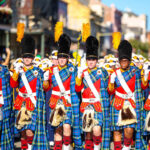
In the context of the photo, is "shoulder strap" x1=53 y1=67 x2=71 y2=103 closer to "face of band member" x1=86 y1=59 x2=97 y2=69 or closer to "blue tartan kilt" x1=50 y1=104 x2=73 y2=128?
"blue tartan kilt" x1=50 y1=104 x2=73 y2=128

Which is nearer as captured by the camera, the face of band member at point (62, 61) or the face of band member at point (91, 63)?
the face of band member at point (91, 63)

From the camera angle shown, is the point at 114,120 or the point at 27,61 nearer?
the point at 114,120

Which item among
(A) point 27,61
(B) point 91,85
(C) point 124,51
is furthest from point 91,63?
(A) point 27,61

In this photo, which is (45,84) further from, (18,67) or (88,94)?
(88,94)

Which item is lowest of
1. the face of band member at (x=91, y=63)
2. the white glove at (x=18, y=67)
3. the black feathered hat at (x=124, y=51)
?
the white glove at (x=18, y=67)

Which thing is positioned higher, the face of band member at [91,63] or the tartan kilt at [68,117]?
the face of band member at [91,63]

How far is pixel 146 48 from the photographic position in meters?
61.8

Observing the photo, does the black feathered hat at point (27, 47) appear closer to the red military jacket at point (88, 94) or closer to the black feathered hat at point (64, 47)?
the black feathered hat at point (64, 47)

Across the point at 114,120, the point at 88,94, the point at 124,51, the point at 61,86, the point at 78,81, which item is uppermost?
the point at 124,51

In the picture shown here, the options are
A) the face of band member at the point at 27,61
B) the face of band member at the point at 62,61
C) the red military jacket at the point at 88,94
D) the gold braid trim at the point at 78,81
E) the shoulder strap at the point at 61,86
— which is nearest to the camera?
the gold braid trim at the point at 78,81

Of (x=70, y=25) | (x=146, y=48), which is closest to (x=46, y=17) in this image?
(x=70, y=25)

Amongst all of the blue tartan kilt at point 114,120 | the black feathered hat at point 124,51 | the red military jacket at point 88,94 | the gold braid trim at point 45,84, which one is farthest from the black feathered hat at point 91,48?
the blue tartan kilt at point 114,120

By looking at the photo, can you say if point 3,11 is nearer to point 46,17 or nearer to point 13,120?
point 46,17

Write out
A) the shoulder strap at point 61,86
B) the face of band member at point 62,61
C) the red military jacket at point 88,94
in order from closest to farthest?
the red military jacket at point 88,94
the shoulder strap at point 61,86
the face of band member at point 62,61
